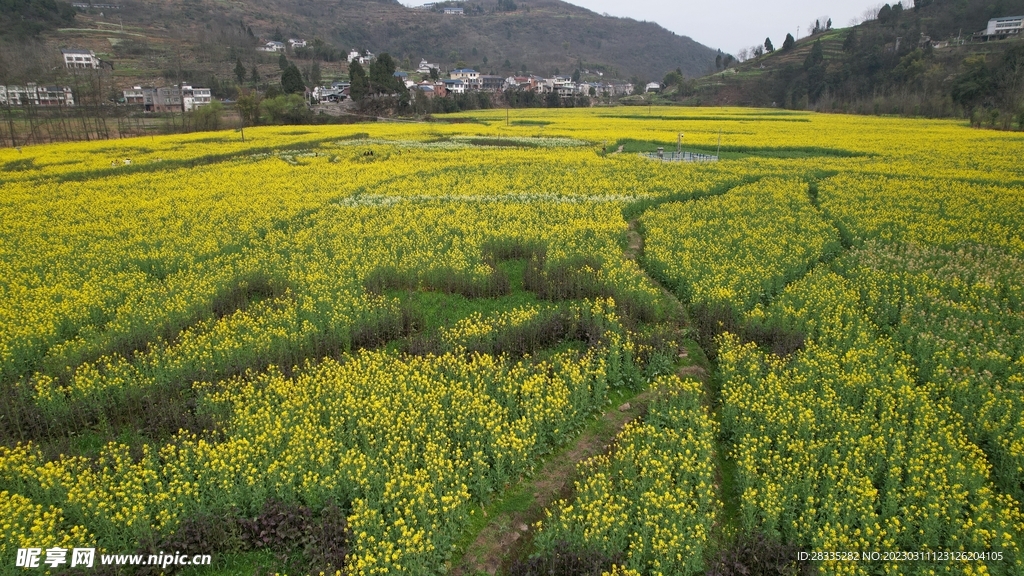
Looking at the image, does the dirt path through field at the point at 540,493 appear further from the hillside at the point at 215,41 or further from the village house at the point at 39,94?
the hillside at the point at 215,41

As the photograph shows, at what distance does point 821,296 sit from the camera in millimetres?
13734

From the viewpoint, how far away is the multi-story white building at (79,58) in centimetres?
8494

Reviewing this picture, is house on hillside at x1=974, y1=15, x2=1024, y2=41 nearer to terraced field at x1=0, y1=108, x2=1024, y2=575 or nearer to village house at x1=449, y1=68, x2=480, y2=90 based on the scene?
village house at x1=449, y1=68, x2=480, y2=90

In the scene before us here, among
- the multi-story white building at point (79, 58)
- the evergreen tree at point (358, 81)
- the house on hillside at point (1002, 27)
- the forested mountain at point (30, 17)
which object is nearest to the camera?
the evergreen tree at point (358, 81)

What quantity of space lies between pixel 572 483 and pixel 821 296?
357 inches

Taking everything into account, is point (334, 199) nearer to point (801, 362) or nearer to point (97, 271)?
point (97, 271)

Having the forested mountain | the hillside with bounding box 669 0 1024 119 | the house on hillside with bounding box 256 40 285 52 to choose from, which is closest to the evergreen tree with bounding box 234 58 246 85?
the forested mountain

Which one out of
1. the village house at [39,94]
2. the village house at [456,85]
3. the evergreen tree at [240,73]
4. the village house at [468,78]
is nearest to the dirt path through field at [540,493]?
the village house at [39,94]

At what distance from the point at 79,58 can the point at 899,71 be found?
431 ft

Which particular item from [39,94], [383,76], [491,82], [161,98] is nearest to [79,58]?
[161,98]

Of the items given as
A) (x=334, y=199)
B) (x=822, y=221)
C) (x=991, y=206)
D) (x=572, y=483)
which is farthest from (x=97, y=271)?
(x=991, y=206)

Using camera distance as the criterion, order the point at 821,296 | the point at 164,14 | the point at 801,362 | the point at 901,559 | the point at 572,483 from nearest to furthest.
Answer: the point at 901,559
the point at 572,483
the point at 801,362
the point at 821,296
the point at 164,14

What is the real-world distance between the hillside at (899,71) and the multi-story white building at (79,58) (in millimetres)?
110921

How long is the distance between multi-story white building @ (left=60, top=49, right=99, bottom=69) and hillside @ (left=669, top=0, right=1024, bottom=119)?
110921mm
